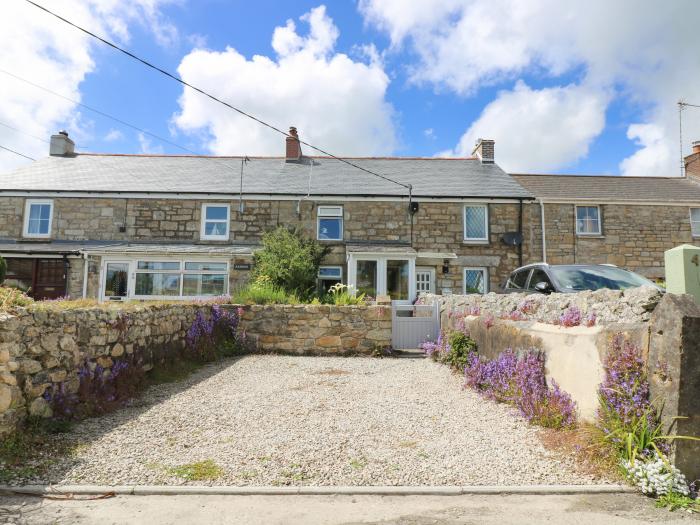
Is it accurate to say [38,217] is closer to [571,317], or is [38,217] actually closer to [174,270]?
[174,270]

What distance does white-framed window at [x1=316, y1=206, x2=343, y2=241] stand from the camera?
55.9ft

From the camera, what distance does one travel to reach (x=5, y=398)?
3678 millimetres

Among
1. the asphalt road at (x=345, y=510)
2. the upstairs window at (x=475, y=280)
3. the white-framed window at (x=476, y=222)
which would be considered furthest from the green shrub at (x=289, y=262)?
the asphalt road at (x=345, y=510)

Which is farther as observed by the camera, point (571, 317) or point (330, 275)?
point (330, 275)

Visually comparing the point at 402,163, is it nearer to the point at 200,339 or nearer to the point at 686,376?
the point at 200,339

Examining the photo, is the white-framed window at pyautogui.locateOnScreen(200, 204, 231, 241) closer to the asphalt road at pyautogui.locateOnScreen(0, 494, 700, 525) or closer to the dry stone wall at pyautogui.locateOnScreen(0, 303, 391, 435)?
the dry stone wall at pyautogui.locateOnScreen(0, 303, 391, 435)

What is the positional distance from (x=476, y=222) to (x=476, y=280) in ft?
7.34

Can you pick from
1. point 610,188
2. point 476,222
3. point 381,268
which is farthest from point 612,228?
point 381,268

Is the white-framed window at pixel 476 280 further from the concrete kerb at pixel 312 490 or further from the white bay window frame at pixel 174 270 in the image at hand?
the concrete kerb at pixel 312 490

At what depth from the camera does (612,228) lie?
A: 17.5 metres

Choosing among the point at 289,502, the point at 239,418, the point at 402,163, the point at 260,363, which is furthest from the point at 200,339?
the point at 402,163

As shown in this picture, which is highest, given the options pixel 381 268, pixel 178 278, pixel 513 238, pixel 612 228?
pixel 612 228

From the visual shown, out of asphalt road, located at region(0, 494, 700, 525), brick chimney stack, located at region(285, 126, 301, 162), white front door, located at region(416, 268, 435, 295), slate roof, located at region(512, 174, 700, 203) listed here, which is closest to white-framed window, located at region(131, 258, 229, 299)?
brick chimney stack, located at region(285, 126, 301, 162)

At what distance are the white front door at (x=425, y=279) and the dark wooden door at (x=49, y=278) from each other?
1274 cm
